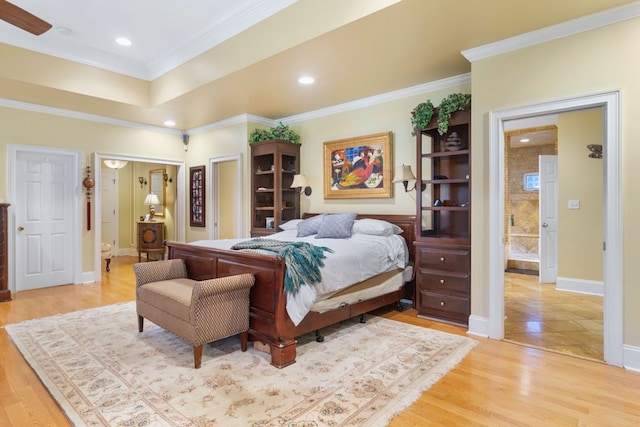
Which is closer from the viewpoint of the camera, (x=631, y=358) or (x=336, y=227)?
(x=631, y=358)

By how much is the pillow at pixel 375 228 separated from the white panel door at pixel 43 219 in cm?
439

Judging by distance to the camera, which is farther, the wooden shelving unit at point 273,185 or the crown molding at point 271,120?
the wooden shelving unit at point 273,185

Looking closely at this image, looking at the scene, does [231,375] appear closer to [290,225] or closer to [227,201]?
[290,225]

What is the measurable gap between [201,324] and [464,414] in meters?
1.80

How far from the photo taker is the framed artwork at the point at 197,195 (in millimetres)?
6277

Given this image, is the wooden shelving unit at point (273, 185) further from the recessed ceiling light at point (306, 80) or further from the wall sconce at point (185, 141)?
the wall sconce at point (185, 141)

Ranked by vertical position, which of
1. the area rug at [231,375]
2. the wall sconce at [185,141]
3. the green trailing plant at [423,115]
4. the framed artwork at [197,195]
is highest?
the wall sconce at [185,141]

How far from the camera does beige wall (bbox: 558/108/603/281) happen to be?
189 inches

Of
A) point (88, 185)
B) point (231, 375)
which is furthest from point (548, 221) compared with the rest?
point (88, 185)

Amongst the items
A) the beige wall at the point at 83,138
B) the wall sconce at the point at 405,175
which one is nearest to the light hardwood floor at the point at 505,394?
the wall sconce at the point at 405,175

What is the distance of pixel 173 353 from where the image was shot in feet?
9.33

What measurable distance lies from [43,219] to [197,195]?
223 cm

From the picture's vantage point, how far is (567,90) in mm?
2801

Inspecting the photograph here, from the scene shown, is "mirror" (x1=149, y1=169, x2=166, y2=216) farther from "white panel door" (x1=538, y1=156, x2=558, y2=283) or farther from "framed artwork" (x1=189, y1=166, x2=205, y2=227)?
"white panel door" (x1=538, y1=156, x2=558, y2=283)
